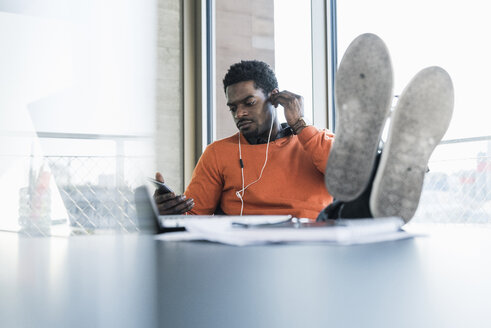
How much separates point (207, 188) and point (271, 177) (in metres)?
0.26

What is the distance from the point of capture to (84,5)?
8.67 feet

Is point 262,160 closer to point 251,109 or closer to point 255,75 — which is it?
point 251,109

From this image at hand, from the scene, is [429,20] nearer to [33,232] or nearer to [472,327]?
[472,327]

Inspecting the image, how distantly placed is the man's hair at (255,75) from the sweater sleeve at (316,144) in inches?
13.1

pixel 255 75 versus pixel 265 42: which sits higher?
pixel 265 42

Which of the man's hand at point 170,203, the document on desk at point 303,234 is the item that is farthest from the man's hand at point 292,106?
the document on desk at point 303,234

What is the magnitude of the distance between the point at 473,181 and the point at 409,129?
7.79 feet

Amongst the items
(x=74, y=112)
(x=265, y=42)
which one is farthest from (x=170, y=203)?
(x=265, y=42)

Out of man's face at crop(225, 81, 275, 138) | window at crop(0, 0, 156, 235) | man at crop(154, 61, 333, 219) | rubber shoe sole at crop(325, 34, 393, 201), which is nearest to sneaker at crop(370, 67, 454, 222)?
rubber shoe sole at crop(325, 34, 393, 201)

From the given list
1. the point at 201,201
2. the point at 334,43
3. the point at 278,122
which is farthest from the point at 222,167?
the point at 334,43

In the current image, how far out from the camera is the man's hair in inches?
67.1

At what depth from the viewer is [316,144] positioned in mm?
1438

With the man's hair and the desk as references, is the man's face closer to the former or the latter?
the man's hair

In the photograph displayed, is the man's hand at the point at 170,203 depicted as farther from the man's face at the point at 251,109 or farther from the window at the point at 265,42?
the window at the point at 265,42
